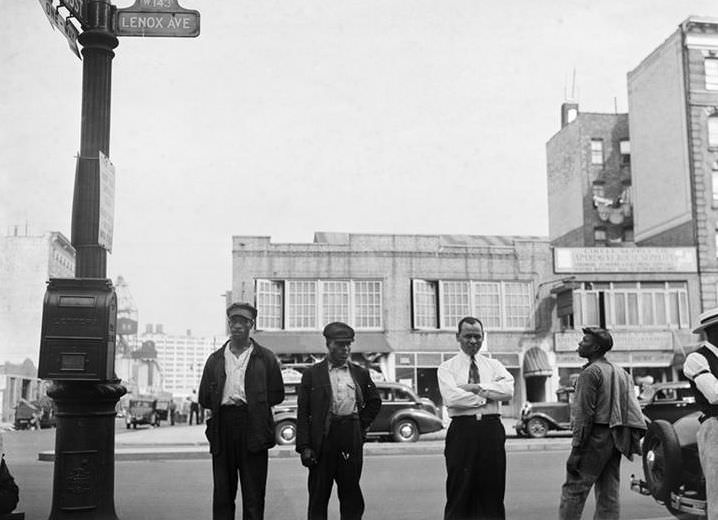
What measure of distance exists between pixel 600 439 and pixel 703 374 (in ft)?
4.05

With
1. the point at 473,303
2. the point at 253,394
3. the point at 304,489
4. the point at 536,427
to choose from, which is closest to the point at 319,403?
the point at 253,394

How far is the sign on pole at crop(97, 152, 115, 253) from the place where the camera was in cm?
670

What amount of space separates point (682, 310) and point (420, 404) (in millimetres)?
20967

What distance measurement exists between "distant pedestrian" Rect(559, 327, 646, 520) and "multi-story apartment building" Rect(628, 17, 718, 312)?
34.5 m

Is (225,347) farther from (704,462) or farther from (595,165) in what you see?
(595,165)

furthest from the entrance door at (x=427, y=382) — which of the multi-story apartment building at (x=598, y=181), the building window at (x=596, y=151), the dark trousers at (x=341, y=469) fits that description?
the dark trousers at (x=341, y=469)

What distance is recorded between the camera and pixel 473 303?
126 ft

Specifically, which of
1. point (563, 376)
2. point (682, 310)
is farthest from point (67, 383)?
point (682, 310)

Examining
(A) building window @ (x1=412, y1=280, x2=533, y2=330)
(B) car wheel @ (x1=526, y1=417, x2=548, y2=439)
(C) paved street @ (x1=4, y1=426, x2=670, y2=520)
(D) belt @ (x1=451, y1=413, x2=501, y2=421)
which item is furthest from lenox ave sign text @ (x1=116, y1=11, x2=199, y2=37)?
(A) building window @ (x1=412, y1=280, x2=533, y2=330)

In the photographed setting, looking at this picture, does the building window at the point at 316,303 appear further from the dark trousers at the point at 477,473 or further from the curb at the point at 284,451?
→ the dark trousers at the point at 477,473

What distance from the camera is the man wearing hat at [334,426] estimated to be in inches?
256

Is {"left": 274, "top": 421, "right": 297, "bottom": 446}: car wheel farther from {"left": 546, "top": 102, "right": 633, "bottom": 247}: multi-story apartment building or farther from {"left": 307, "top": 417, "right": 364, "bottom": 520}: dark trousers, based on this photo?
{"left": 546, "top": 102, "right": 633, "bottom": 247}: multi-story apartment building

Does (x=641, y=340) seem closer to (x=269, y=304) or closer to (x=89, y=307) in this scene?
(x=269, y=304)

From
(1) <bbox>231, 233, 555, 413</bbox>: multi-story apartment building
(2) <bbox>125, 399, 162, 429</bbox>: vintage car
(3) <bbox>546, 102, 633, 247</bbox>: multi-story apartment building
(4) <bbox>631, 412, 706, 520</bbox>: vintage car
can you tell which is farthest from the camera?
(3) <bbox>546, 102, 633, 247</bbox>: multi-story apartment building
